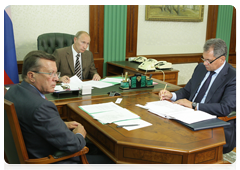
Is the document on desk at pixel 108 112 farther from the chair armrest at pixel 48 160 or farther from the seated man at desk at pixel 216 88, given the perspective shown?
the seated man at desk at pixel 216 88

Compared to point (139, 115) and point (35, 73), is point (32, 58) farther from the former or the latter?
point (139, 115)

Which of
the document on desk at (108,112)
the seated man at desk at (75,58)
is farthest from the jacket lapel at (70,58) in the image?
the document on desk at (108,112)

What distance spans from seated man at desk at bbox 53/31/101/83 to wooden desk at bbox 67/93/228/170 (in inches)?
75.5

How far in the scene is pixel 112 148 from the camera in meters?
1.59

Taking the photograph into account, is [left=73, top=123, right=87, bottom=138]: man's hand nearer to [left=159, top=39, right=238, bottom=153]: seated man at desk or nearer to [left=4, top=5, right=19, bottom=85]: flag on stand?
[left=159, top=39, right=238, bottom=153]: seated man at desk

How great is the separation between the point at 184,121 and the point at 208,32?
196 inches

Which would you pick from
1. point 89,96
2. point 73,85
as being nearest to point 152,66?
point 73,85

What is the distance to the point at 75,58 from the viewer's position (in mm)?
3639

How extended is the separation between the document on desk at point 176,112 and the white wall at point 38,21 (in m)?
2.84

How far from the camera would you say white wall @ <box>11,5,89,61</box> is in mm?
4031

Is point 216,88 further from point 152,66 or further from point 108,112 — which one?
point 152,66

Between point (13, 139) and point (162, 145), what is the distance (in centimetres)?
89

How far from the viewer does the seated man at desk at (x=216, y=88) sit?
221cm

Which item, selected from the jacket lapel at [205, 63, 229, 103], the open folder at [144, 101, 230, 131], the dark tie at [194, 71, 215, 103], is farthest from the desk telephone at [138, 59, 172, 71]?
the open folder at [144, 101, 230, 131]
